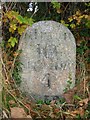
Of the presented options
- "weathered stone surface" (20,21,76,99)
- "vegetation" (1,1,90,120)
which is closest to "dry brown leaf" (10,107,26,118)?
"vegetation" (1,1,90,120)

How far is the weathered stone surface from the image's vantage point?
3115mm

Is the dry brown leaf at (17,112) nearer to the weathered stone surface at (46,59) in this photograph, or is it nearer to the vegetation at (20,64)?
the vegetation at (20,64)

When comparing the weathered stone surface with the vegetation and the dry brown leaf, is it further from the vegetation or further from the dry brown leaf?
the dry brown leaf

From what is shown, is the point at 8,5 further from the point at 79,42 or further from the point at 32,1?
the point at 79,42

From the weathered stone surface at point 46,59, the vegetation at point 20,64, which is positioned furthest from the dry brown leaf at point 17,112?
the weathered stone surface at point 46,59

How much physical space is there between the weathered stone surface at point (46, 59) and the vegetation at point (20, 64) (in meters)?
0.07

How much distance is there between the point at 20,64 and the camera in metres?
3.13

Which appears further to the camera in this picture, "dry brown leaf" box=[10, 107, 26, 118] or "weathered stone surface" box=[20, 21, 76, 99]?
"weathered stone surface" box=[20, 21, 76, 99]

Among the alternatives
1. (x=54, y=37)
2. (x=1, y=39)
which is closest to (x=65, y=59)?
(x=54, y=37)

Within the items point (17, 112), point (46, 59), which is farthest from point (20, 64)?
point (17, 112)

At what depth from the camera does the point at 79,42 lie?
148 inches

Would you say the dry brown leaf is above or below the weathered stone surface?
below

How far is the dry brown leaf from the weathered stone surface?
511 millimetres

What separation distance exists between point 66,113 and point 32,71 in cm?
56
